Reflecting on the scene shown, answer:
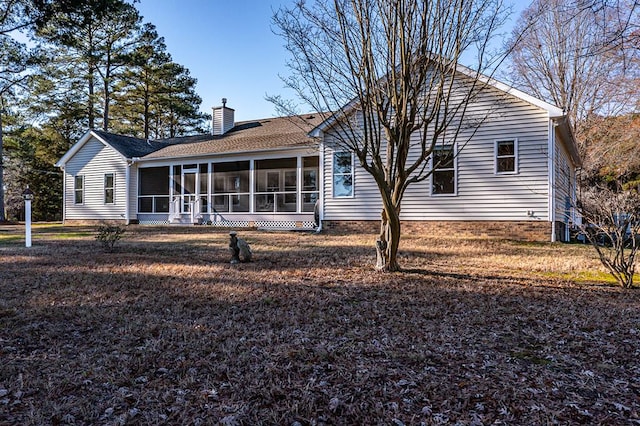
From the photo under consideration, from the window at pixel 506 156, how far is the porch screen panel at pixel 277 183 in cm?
795

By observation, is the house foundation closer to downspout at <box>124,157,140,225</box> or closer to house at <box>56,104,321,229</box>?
house at <box>56,104,321,229</box>

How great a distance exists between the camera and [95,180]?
20406 millimetres

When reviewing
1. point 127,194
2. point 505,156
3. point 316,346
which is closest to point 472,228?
point 505,156

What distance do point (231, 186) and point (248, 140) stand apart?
2.89 metres

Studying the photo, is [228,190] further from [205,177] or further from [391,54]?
[391,54]

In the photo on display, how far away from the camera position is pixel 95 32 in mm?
28219

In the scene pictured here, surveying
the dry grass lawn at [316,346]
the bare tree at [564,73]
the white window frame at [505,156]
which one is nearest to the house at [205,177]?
the white window frame at [505,156]

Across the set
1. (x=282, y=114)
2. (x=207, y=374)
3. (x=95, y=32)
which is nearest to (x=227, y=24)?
(x=282, y=114)

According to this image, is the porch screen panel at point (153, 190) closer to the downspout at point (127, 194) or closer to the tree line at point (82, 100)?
the downspout at point (127, 194)

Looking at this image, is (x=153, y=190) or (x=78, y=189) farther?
(x=78, y=189)

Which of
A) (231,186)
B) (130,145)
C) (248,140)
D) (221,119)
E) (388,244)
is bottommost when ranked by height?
(388,244)

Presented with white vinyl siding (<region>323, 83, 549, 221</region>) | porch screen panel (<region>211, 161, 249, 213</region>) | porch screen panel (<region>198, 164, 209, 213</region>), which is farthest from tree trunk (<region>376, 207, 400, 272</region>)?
porch screen panel (<region>198, 164, 209, 213</region>)

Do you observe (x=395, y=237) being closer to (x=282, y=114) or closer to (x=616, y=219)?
(x=616, y=219)

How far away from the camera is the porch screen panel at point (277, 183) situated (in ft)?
56.7
